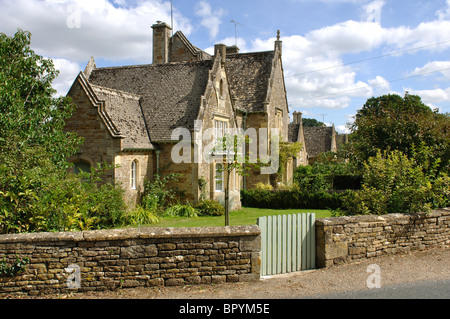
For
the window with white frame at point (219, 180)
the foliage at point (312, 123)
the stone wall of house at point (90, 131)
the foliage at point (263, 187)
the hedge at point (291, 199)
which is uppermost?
the foliage at point (312, 123)

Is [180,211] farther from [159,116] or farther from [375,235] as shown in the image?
[375,235]

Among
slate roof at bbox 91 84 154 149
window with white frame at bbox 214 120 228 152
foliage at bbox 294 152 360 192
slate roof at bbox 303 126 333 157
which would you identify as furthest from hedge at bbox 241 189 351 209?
slate roof at bbox 303 126 333 157

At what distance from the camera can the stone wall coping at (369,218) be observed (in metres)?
10.2

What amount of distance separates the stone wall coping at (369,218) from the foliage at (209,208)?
11263mm

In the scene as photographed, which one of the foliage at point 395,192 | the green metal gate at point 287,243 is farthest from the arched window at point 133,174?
the green metal gate at point 287,243

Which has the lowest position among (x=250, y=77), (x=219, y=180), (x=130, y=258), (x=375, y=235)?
(x=130, y=258)

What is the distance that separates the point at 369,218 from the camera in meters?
11.0

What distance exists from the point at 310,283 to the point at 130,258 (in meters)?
4.03

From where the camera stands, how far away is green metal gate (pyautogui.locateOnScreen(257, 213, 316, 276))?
9.52 m

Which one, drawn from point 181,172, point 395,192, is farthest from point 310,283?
point 181,172

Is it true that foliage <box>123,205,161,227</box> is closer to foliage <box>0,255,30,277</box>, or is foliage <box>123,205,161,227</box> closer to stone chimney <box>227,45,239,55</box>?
foliage <box>0,255,30,277</box>

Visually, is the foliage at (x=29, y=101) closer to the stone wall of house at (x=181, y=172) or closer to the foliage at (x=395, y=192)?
the stone wall of house at (x=181, y=172)

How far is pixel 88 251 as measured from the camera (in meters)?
8.39

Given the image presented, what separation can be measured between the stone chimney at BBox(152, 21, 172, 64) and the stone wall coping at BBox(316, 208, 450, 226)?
23.3 metres
